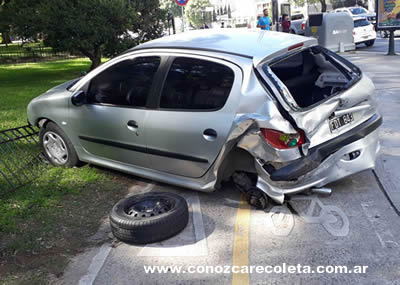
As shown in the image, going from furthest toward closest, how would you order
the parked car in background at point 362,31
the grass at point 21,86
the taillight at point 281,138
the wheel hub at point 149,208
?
the parked car in background at point 362,31, the grass at point 21,86, the wheel hub at point 149,208, the taillight at point 281,138

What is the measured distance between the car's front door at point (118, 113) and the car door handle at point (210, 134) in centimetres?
79

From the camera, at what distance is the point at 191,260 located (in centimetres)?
356

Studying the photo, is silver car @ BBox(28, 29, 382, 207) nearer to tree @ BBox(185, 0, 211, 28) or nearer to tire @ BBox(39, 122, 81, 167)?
tire @ BBox(39, 122, 81, 167)

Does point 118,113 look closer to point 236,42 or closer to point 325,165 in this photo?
point 236,42

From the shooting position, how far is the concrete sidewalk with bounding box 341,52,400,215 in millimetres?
4773

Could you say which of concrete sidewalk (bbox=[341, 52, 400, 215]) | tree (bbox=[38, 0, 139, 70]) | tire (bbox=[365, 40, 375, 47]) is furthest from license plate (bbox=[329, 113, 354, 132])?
tire (bbox=[365, 40, 375, 47])

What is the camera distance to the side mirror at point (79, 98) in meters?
5.16

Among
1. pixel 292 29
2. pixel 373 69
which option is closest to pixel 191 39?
pixel 373 69

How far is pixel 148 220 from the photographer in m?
3.78

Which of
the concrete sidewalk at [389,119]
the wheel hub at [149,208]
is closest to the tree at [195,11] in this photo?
the concrete sidewalk at [389,119]

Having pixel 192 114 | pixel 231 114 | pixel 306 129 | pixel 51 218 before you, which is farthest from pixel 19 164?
pixel 306 129

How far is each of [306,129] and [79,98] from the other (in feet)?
8.96

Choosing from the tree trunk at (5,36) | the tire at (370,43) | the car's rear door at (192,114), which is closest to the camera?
the car's rear door at (192,114)

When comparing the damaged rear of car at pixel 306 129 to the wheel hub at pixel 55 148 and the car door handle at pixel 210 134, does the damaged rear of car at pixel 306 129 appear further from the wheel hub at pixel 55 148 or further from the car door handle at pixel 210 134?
the wheel hub at pixel 55 148
